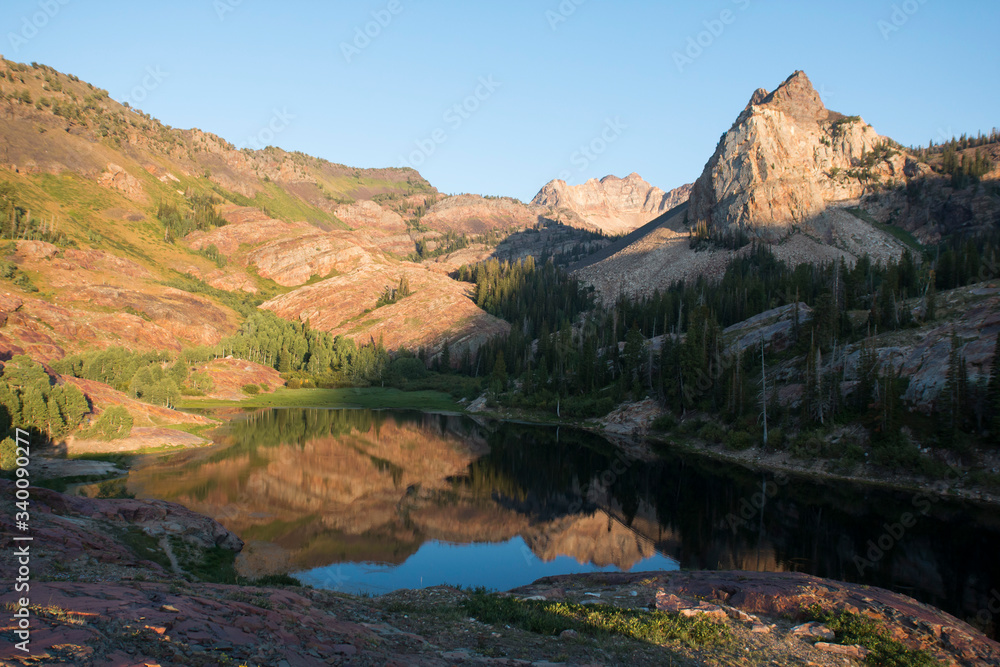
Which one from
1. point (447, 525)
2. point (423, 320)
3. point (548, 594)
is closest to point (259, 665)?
point (548, 594)

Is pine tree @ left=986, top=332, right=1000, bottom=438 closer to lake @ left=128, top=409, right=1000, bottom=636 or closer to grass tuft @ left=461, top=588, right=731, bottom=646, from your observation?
lake @ left=128, top=409, right=1000, bottom=636

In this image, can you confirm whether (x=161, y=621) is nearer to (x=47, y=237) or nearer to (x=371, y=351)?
(x=371, y=351)

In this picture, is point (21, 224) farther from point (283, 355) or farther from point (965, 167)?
point (965, 167)

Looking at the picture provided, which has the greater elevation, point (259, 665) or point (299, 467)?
point (259, 665)

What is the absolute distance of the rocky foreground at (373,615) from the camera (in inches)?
356

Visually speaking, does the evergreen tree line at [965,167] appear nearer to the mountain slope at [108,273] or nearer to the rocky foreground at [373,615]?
the mountain slope at [108,273]

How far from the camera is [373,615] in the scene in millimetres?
16141

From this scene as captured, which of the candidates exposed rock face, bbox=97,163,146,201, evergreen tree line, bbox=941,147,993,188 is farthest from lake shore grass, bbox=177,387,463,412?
evergreen tree line, bbox=941,147,993,188

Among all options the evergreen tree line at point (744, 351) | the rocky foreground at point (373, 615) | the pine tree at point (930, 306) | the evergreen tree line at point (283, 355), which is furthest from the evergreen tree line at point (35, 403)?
the pine tree at point (930, 306)

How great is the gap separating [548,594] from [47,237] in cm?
16686

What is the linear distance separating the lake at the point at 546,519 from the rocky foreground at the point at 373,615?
6.04 meters

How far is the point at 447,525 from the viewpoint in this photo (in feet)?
125

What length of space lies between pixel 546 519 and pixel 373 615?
1054 inches

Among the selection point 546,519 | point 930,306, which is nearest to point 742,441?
point 930,306
